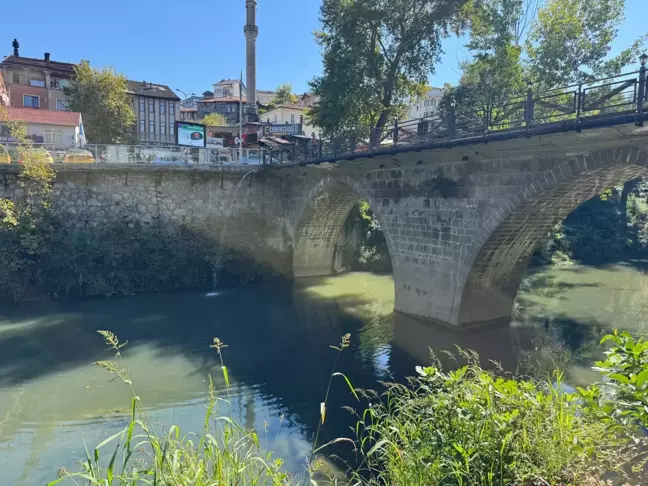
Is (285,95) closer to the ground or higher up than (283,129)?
higher up

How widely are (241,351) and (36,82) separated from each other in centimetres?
3491

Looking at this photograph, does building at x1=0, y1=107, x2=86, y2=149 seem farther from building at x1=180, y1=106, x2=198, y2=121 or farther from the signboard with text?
building at x1=180, y1=106, x2=198, y2=121

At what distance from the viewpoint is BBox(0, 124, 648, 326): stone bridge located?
1055 centimetres

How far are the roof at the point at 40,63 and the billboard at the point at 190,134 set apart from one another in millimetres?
17958

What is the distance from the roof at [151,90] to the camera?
4116 cm

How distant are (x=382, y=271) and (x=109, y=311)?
12994 millimetres

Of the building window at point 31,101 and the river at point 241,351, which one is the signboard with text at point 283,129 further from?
the building window at point 31,101

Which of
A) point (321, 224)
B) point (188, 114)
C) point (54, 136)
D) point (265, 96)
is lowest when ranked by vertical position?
point (321, 224)

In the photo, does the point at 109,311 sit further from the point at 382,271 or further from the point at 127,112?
the point at 127,112

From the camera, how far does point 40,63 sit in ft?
125

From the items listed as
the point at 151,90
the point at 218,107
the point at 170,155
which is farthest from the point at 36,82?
the point at 218,107

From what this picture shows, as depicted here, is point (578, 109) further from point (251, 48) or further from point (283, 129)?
point (251, 48)

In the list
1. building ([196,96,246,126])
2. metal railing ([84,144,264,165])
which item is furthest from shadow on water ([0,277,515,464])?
building ([196,96,246,126])

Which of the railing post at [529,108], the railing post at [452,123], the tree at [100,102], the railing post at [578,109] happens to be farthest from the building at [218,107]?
the railing post at [578,109]
